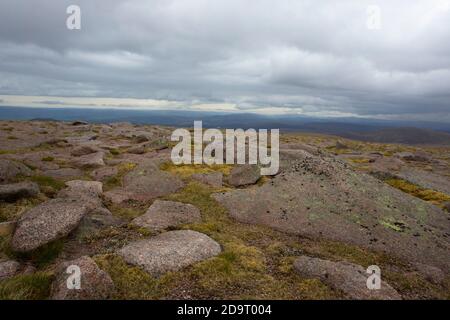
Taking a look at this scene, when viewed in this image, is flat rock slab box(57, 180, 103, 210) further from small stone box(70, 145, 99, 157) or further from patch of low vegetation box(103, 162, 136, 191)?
small stone box(70, 145, 99, 157)

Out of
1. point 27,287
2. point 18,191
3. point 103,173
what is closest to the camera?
point 27,287

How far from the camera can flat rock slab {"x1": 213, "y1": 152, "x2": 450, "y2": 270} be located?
20406 mm

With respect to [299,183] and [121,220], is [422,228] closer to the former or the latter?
[299,183]

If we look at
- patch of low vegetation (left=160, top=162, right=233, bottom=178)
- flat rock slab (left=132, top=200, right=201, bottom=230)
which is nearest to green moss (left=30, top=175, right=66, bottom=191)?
flat rock slab (left=132, top=200, right=201, bottom=230)

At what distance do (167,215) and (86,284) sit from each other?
942cm

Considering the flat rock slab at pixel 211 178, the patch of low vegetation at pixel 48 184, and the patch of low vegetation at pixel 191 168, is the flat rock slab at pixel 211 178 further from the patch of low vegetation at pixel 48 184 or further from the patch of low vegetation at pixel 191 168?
the patch of low vegetation at pixel 48 184

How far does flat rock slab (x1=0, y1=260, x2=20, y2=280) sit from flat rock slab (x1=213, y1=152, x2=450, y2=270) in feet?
42.4

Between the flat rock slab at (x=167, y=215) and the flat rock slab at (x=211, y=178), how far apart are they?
6.71 m

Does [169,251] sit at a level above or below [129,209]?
above

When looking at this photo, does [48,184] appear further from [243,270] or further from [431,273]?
[431,273]

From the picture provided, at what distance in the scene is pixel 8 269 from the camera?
1541 centimetres

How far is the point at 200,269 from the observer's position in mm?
15492

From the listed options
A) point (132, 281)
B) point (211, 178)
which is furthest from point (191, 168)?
point (132, 281)

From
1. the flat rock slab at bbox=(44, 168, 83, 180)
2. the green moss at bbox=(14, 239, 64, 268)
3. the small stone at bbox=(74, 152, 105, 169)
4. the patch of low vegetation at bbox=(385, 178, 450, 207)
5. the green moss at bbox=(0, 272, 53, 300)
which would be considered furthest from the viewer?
the small stone at bbox=(74, 152, 105, 169)
